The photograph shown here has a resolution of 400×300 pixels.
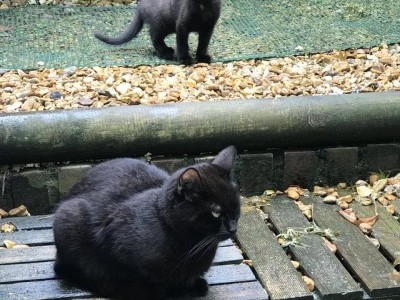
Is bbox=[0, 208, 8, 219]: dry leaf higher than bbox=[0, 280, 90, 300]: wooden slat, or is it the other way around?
bbox=[0, 280, 90, 300]: wooden slat

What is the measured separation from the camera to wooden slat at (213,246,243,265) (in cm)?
298

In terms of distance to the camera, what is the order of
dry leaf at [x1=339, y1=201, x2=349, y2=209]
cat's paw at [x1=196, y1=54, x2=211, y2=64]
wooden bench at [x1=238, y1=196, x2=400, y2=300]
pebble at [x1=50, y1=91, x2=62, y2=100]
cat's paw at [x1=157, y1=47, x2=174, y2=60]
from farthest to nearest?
1. cat's paw at [x1=157, y1=47, x2=174, y2=60]
2. cat's paw at [x1=196, y1=54, x2=211, y2=64]
3. pebble at [x1=50, y1=91, x2=62, y2=100]
4. dry leaf at [x1=339, y1=201, x2=349, y2=209]
5. wooden bench at [x1=238, y1=196, x2=400, y2=300]

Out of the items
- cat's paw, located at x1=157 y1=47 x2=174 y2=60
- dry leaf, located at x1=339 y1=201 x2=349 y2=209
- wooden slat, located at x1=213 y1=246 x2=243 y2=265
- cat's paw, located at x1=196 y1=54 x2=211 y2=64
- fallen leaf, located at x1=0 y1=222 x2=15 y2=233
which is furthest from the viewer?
cat's paw, located at x1=157 y1=47 x2=174 y2=60

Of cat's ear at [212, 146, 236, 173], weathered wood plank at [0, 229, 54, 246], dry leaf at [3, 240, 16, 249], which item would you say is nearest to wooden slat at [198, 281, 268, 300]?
cat's ear at [212, 146, 236, 173]

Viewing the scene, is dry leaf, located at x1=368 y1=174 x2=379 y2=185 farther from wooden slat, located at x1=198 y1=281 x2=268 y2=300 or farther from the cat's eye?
the cat's eye

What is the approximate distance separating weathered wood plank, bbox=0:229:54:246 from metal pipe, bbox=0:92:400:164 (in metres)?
0.38

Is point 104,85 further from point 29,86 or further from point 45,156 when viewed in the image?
point 45,156

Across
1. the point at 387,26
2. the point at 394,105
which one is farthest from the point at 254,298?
the point at 387,26

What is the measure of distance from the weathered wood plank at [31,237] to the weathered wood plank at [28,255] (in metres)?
0.06

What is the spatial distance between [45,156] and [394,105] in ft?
5.91

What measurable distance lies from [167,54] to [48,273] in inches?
107

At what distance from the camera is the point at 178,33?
5109mm

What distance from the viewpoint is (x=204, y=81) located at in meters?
4.39

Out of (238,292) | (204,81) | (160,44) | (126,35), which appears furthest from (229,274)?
(126,35)
